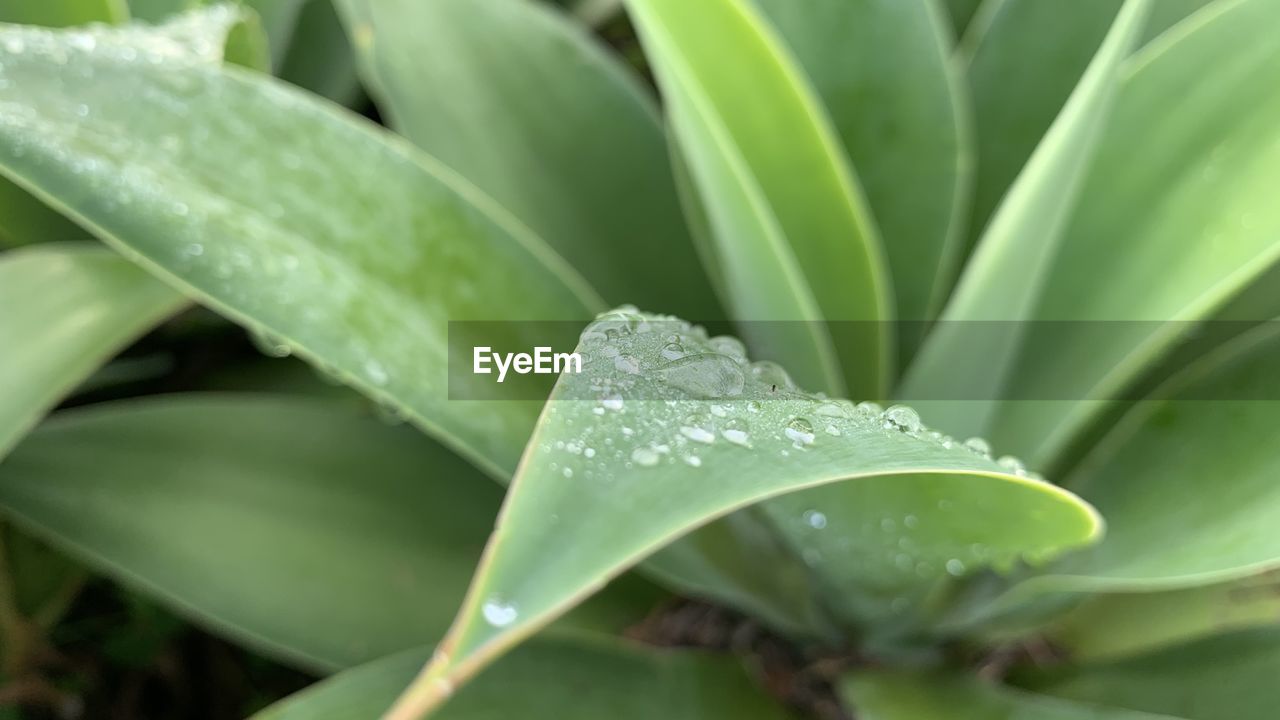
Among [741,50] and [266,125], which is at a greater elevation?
[741,50]

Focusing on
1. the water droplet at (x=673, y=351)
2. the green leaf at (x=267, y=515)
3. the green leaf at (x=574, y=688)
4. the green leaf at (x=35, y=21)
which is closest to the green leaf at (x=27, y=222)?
the green leaf at (x=35, y=21)

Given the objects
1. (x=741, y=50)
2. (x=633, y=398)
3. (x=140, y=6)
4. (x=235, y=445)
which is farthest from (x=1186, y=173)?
(x=140, y=6)

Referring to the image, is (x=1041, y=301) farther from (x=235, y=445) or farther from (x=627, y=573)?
(x=235, y=445)

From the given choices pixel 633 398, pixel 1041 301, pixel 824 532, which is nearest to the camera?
pixel 633 398

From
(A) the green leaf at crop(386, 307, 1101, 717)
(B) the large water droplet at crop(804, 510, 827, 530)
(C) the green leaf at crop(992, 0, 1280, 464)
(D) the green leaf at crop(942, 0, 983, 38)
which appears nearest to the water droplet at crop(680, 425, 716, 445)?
(A) the green leaf at crop(386, 307, 1101, 717)

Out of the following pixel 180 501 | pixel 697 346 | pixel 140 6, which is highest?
pixel 697 346

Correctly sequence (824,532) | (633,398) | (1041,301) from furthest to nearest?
(1041,301) < (824,532) < (633,398)

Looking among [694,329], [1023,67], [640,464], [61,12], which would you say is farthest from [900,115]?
[61,12]

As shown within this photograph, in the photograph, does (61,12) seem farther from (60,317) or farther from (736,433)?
(736,433)

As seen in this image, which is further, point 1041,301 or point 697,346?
point 1041,301
